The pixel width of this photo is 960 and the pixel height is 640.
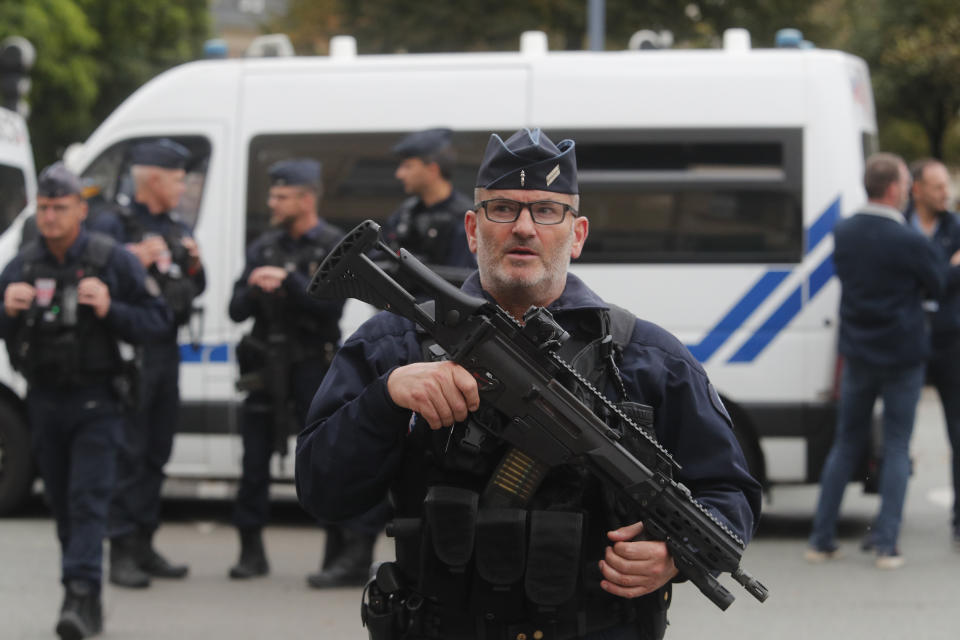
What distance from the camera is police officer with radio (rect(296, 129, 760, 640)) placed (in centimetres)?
298

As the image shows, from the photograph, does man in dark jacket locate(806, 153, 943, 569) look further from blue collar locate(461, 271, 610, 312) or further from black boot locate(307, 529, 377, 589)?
blue collar locate(461, 271, 610, 312)

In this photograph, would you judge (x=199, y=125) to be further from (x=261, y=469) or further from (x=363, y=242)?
(x=363, y=242)

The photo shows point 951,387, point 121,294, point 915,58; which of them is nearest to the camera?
point 121,294

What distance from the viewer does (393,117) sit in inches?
331

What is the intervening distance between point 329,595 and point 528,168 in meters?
4.52

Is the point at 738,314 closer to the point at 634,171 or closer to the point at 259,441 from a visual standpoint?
the point at 634,171

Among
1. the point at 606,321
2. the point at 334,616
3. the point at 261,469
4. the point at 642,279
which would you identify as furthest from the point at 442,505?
the point at 642,279

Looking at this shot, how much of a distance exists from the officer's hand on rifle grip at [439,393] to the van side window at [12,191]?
25.7 feet

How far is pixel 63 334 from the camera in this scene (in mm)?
6141

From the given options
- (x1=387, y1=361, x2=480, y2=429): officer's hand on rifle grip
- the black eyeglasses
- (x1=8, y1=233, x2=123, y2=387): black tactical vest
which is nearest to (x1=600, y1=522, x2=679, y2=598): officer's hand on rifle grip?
(x1=387, y1=361, x2=480, y2=429): officer's hand on rifle grip

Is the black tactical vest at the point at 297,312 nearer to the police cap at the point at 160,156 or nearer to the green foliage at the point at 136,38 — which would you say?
the police cap at the point at 160,156

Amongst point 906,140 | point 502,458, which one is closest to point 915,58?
point 906,140

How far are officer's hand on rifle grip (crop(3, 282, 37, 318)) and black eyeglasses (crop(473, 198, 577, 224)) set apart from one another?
11.8ft

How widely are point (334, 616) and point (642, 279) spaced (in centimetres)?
267
